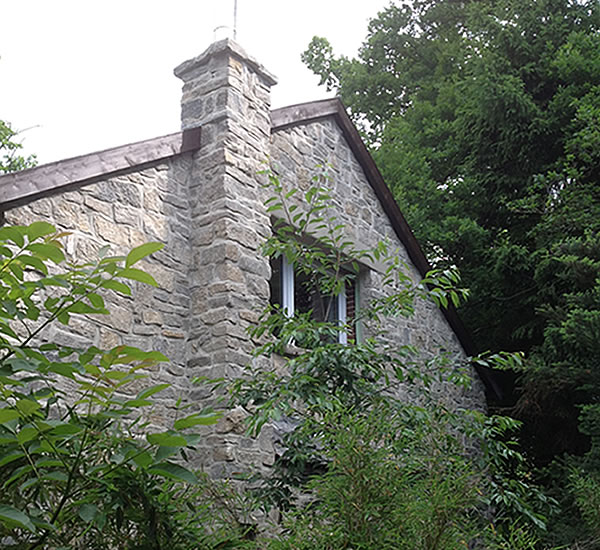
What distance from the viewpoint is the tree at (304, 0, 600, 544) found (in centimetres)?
858

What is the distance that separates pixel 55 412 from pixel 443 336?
560cm

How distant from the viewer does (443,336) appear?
9.20 m

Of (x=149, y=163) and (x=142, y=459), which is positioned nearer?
(x=142, y=459)

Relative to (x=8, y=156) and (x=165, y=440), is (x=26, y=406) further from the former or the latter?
(x=8, y=156)

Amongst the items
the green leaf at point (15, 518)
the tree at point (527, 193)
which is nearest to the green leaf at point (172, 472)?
the green leaf at point (15, 518)

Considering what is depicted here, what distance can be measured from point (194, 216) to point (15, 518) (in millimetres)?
4816

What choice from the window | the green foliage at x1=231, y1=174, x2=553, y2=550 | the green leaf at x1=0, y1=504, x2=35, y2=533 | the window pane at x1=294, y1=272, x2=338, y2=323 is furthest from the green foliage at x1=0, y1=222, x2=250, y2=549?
the window pane at x1=294, y1=272, x2=338, y2=323

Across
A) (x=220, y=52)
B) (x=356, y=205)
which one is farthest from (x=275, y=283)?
(x=220, y=52)

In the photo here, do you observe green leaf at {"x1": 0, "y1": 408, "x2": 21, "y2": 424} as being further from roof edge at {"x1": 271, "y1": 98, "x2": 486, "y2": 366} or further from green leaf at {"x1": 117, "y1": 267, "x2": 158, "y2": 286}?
roof edge at {"x1": 271, "y1": 98, "x2": 486, "y2": 366}

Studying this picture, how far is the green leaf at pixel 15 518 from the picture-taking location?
1418 millimetres

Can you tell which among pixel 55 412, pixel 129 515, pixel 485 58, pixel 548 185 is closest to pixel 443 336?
pixel 548 185

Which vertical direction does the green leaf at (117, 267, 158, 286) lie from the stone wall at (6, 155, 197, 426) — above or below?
below

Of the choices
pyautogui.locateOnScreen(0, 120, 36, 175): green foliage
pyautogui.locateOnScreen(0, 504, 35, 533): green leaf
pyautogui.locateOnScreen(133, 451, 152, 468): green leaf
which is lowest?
pyautogui.locateOnScreen(0, 504, 35, 533): green leaf

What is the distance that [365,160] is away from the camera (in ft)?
27.5
